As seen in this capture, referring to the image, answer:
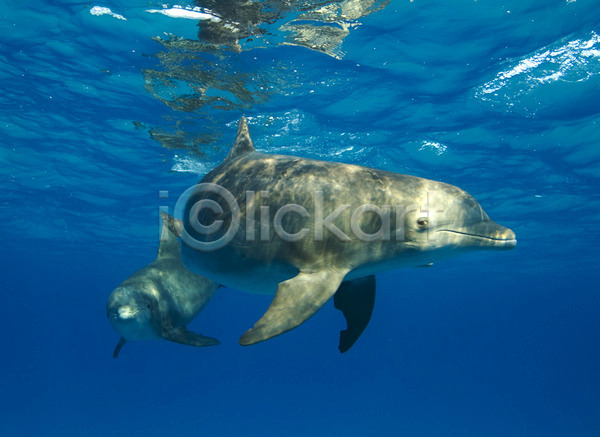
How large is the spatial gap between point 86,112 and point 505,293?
73.2 m

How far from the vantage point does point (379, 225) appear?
427 centimetres

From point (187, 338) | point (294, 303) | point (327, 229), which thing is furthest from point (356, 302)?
point (187, 338)

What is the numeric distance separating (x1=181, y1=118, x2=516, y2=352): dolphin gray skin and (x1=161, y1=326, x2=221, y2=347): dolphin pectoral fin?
2.98 metres

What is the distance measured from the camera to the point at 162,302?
880 centimetres

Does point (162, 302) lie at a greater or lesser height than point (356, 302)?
lesser

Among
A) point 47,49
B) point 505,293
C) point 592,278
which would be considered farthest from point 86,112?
point 505,293

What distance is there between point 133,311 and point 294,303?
6.09 m

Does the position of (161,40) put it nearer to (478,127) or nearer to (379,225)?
(379,225)

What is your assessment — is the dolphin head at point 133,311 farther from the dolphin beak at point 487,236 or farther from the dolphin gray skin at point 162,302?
the dolphin beak at point 487,236

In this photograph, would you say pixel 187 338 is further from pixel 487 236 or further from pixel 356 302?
pixel 487 236

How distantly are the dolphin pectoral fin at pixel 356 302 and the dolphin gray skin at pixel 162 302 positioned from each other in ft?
10.5

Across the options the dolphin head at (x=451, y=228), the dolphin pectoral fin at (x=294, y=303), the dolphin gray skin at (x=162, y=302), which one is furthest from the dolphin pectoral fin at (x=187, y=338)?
the dolphin head at (x=451, y=228)

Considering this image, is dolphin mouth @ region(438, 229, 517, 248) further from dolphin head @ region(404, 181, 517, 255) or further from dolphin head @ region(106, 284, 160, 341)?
dolphin head @ region(106, 284, 160, 341)

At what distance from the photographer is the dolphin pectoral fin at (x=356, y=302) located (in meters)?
5.40
